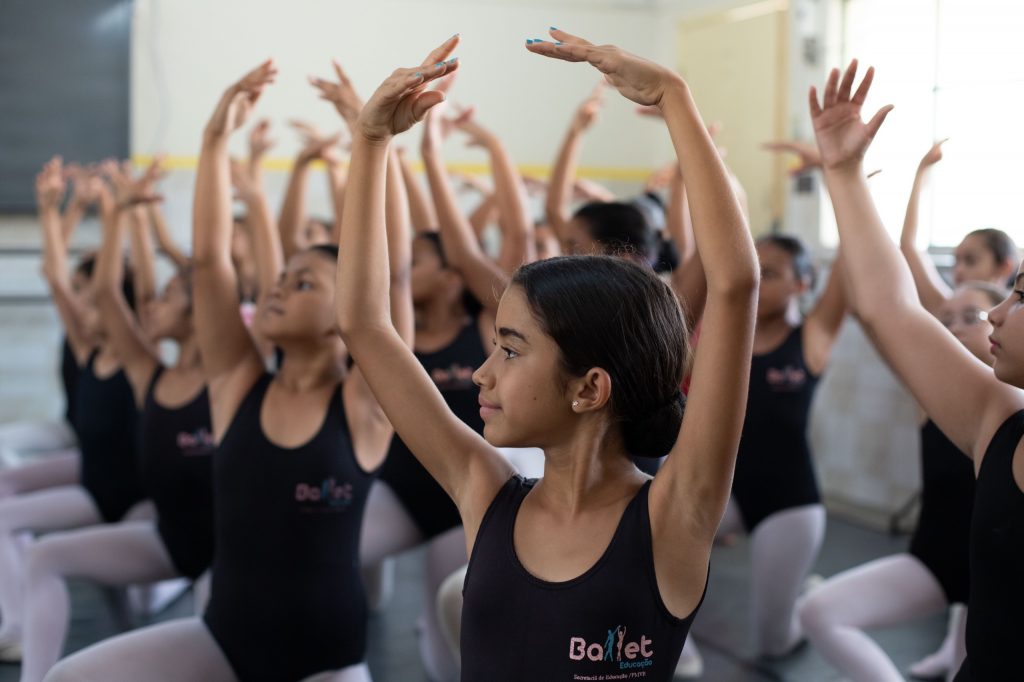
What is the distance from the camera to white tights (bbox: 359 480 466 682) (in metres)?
3.13

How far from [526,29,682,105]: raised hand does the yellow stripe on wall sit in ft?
17.0

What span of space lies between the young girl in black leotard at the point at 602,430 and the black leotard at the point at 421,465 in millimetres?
1609

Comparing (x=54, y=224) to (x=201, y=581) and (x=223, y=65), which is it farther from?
(x=223, y=65)

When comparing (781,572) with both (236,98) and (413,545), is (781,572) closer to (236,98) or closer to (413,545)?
(413,545)

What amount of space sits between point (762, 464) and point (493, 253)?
3.83 m

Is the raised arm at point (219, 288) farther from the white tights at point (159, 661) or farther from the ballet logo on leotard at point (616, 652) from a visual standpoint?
the ballet logo on leotard at point (616, 652)

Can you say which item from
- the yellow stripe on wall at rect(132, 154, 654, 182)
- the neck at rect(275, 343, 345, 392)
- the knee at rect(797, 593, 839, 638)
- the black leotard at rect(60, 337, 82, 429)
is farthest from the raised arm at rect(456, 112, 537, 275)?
the yellow stripe on wall at rect(132, 154, 654, 182)

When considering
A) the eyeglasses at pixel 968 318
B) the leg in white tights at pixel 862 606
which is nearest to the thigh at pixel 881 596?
the leg in white tights at pixel 862 606

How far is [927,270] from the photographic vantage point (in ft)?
9.25

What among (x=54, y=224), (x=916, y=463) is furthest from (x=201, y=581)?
(x=916, y=463)

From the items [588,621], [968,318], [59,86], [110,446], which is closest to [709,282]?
[588,621]

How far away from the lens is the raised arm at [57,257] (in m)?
3.96

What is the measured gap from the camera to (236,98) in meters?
2.25

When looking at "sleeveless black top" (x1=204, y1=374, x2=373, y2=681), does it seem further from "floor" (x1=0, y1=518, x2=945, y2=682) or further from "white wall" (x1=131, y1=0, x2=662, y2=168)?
"white wall" (x1=131, y1=0, x2=662, y2=168)
